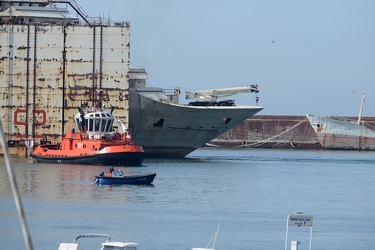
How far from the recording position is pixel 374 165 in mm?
88750

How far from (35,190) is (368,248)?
21.9m

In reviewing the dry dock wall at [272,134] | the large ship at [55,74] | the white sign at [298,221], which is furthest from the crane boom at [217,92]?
the white sign at [298,221]

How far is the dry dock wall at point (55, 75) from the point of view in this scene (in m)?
75.4

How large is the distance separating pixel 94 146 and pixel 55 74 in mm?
8995

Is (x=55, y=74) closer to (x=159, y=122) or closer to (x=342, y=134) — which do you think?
(x=159, y=122)

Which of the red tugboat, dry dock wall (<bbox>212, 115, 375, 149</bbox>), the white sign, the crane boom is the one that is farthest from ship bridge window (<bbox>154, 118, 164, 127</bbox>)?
the white sign

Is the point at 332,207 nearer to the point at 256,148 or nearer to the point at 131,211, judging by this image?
the point at 131,211

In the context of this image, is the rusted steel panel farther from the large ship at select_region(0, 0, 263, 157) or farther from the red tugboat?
the red tugboat

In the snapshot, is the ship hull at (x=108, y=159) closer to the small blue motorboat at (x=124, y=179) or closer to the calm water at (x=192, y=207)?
the calm water at (x=192, y=207)

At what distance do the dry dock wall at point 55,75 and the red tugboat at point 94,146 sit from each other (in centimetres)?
324

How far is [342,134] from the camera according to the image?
12950cm

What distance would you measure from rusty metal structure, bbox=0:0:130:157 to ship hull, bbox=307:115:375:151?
5573 cm

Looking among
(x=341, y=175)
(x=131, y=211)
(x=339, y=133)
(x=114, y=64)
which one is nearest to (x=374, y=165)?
(x=341, y=175)

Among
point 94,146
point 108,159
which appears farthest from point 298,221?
point 94,146
